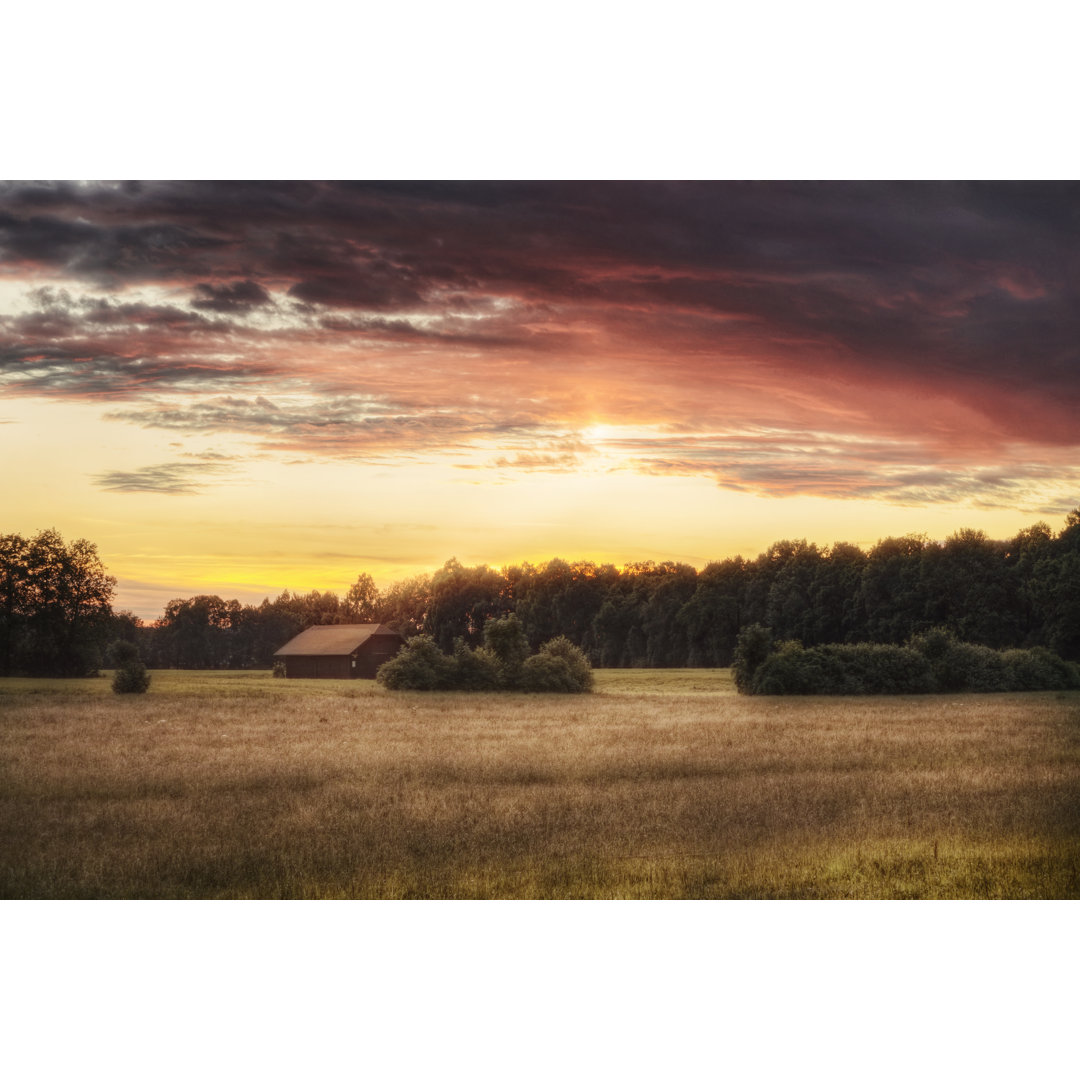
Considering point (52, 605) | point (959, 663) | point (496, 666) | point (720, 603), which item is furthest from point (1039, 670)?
point (52, 605)

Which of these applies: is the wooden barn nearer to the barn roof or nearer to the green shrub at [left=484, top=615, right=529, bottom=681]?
the barn roof

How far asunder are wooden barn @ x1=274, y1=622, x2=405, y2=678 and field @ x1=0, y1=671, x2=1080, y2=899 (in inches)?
7.7

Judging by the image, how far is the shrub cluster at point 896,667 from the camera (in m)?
9.00

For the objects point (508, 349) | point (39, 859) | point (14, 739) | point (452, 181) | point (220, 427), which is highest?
point (452, 181)

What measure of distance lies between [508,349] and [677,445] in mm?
1827

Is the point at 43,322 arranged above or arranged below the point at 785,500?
above

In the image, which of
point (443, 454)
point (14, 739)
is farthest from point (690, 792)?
point (14, 739)

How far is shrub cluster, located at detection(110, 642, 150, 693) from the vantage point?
8.90 metres

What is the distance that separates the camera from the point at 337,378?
28.7 feet

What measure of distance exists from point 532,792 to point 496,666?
1834mm

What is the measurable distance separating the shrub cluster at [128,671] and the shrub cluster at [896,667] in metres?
5.79

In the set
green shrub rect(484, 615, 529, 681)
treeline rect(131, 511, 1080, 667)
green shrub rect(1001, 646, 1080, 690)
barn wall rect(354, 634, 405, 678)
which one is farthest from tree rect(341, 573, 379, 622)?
green shrub rect(1001, 646, 1080, 690)

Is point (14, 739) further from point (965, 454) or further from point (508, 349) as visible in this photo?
point (965, 454)

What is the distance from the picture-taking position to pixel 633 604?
9.34 metres
